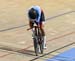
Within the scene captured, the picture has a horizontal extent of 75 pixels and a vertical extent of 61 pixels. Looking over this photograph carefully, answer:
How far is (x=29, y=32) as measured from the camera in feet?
36.4

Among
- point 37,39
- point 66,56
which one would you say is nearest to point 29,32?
point 37,39

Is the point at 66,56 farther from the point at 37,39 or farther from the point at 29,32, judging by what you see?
the point at 29,32

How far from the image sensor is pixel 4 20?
1344cm

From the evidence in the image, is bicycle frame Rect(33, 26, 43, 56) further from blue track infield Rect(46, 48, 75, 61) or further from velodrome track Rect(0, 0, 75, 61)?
blue track infield Rect(46, 48, 75, 61)

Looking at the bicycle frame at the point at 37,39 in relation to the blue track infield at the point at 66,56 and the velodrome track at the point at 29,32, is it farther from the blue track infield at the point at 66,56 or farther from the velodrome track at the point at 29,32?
the blue track infield at the point at 66,56

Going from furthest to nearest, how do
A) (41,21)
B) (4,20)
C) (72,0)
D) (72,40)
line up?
(72,0), (4,20), (72,40), (41,21)

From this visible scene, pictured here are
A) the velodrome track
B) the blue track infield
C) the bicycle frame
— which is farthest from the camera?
the velodrome track

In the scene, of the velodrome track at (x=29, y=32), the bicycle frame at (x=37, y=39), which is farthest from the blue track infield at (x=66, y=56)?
the bicycle frame at (x=37, y=39)

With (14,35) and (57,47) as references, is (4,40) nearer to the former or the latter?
(14,35)

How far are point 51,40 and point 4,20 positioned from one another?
4.07 m

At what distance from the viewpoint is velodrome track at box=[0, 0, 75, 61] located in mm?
8625

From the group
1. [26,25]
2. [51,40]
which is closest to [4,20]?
[26,25]

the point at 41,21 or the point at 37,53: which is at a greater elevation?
the point at 41,21

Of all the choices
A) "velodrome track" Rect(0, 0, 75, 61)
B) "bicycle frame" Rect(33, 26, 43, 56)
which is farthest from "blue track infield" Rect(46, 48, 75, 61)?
"bicycle frame" Rect(33, 26, 43, 56)
